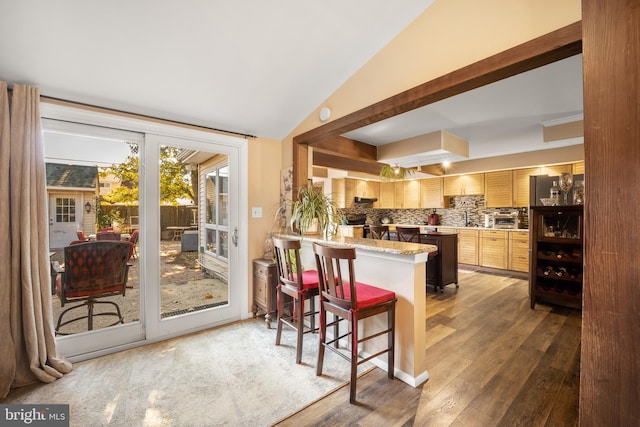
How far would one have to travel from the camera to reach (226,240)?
321cm

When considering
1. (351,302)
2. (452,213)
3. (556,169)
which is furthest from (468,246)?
(351,302)

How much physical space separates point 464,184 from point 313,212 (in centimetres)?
502

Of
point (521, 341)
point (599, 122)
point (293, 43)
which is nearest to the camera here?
point (599, 122)

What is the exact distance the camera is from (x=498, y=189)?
5887mm

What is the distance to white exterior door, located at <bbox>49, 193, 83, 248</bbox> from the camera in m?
2.26

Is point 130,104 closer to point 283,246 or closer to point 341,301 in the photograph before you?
point 283,246

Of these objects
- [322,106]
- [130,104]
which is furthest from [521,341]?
[130,104]

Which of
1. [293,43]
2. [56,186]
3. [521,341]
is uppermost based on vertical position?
[293,43]

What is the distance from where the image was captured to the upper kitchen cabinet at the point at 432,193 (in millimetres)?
6777

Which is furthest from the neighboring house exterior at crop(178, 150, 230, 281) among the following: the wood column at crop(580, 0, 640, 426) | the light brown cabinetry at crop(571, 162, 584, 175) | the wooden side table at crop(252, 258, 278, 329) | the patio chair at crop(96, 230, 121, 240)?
the light brown cabinetry at crop(571, 162, 584, 175)

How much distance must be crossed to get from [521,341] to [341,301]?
6.94 feet

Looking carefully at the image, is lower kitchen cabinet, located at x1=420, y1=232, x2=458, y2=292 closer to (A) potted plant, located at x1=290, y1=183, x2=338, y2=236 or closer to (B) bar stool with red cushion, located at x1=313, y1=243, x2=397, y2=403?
(A) potted plant, located at x1=290, y1=183, x2=338, y2=236

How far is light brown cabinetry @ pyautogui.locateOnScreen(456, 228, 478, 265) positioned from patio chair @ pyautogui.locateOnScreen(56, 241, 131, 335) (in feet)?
20.8

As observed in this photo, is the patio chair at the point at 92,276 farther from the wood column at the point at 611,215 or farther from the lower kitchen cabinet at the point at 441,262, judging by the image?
the lower kitchen cabinet at the point at 441,262
